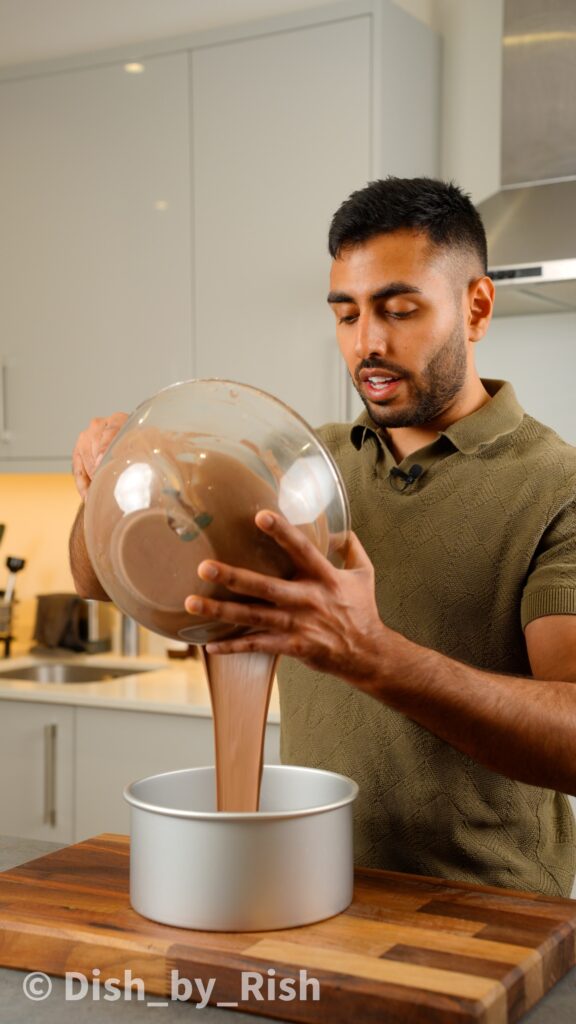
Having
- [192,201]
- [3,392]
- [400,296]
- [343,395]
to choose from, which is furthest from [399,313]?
[3,392]

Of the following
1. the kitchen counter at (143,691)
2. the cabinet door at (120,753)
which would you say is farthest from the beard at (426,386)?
the cabinet door at (120,753)

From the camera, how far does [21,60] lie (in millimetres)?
3281

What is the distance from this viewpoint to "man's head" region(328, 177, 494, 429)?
56.1 inches

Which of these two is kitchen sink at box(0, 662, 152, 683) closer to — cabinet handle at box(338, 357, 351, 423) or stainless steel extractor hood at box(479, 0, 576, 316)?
cabinet handle at box(338, 357, 351, 423)

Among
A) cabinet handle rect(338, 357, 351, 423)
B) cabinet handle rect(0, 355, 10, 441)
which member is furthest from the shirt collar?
cabinet handle rect(0, 355, 10, 441)

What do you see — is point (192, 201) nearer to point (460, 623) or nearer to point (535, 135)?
point (535, 135)

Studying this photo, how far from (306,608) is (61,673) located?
228 centimetres

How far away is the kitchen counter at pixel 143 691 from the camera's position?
2.53m

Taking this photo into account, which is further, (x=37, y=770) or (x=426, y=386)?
(x=37, y=770)

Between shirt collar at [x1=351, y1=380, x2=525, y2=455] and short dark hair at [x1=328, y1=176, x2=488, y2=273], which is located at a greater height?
short dark hair at [x1=328, y1=176, x2=488, y2=273]

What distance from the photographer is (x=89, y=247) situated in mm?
2877

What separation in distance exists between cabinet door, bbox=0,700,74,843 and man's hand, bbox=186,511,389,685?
1782 mm

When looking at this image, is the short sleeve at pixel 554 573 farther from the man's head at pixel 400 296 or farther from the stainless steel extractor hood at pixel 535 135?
the stainless steel extractor hood at pixel 535 135

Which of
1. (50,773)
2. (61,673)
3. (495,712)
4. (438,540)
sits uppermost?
(438,540)
